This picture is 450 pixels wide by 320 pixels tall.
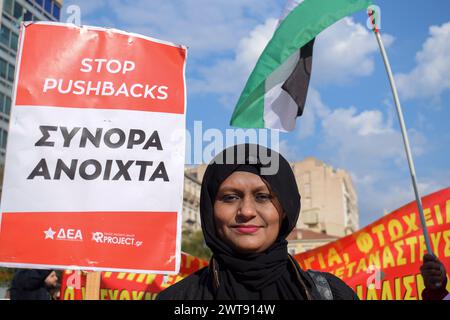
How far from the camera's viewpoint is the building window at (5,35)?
110 ft

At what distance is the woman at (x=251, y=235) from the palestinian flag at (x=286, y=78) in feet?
8.58

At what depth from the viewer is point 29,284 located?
4574 millimetres

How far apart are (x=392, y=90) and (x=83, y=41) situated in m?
2.52

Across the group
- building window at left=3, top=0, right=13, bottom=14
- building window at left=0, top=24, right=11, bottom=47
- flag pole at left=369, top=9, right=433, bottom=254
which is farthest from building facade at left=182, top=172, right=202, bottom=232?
flag pole at left=369, top=9, right=433, bottom=254

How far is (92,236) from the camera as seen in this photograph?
2.96 meters

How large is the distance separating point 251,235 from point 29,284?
11.5 ft

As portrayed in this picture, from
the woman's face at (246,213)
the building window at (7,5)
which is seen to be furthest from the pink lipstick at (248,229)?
the building window at (7,5)

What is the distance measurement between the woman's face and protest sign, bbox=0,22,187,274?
50.8 inches

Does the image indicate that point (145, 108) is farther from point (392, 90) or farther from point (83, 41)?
point (392, 90)

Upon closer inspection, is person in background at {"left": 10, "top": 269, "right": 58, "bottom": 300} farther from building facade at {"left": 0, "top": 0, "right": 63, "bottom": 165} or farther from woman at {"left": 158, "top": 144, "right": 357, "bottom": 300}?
building facade at {"left": 0, "top": 0, "right": 63, "bottom": 165}

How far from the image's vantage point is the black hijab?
1722 mm

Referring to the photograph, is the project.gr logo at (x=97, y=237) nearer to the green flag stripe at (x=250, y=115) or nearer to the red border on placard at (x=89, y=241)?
the red border on placard at (x=89, y=241)
